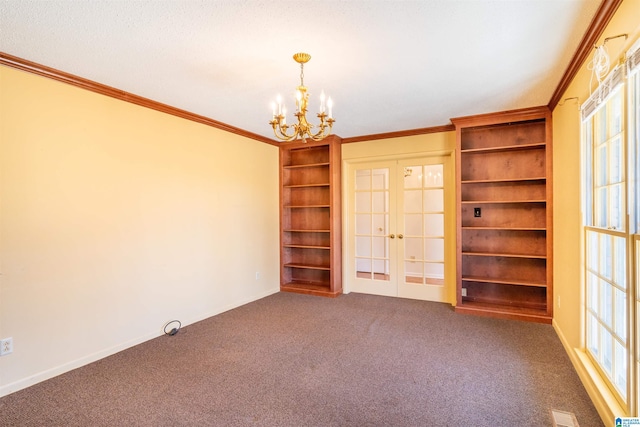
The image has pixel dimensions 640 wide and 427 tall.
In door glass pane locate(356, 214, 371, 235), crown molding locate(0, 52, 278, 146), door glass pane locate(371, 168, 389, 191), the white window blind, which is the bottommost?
door glass pane locate(356, 214, 371, 235)

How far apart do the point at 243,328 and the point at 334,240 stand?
1888 mm

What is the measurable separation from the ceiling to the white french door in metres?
1.51

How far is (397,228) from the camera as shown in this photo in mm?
4672

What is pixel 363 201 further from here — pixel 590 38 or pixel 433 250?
pixel 590 38

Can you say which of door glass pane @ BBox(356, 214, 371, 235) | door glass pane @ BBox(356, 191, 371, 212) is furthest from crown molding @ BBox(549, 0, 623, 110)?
door glass pane @ BBox(356, 214, 371, 235)

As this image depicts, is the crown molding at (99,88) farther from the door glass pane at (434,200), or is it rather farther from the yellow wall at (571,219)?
the yellow wall at (571,219)

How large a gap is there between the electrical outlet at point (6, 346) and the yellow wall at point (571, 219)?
388 cm

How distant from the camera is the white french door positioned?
4.45m

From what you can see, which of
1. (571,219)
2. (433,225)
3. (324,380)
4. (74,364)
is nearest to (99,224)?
(74,364)

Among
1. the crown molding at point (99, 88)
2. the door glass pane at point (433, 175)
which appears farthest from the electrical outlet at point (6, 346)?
the door glass pane at point (433, 175)

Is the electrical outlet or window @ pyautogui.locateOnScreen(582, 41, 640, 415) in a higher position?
window @ pyautogui.locateOnScreen(582, 41, 640, 415)

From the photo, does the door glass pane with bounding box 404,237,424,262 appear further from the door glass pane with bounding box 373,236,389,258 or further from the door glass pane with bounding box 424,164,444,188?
the door glass pane with bounding box 424,164,444,188

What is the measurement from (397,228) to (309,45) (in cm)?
311

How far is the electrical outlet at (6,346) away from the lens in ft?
7.29
